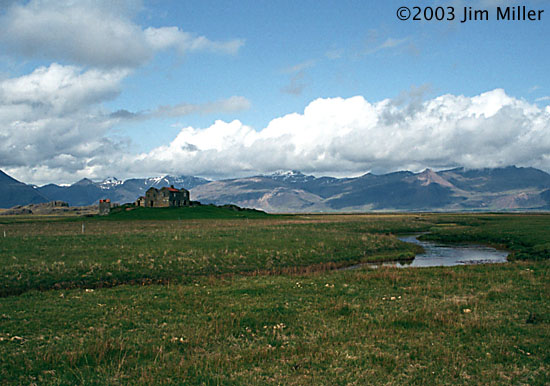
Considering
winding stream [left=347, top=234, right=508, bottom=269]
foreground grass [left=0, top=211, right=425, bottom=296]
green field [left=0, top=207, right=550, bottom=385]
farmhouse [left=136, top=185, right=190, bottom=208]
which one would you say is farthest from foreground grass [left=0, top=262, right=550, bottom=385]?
farmhouse [left=136, top=185, right=190, bottom=208]

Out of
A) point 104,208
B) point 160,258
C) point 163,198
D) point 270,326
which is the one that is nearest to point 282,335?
A: point 270,326

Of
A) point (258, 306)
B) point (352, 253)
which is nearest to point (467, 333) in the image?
point (258, 306)

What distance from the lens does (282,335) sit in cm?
1761

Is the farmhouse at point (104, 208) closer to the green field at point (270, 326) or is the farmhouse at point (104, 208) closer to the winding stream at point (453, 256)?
the green field at point (270, 326)

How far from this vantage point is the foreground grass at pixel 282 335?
1368 cm

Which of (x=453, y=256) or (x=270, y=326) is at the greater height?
(x=270, y=326)

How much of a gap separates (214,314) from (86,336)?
631 cm

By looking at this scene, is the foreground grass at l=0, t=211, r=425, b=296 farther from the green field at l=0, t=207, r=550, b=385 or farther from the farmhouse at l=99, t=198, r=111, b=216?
the farmhouse at l=99, t=198, r=111, b=216

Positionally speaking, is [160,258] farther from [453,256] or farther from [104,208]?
[104,208]

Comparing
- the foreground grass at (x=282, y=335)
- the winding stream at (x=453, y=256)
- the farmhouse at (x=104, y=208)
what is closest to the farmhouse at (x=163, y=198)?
the farmhouse at (x=104, y=208)

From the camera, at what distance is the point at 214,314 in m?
20.9

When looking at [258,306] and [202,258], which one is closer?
[258,306]

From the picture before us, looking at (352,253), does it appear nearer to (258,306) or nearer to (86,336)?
(258,306)

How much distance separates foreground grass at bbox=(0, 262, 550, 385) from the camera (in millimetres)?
13680
